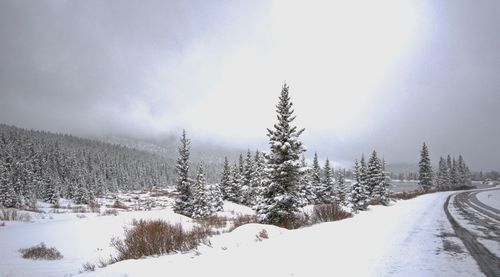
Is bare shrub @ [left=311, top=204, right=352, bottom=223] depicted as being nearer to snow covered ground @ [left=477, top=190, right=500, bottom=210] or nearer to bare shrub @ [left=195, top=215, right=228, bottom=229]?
bare shrub @ [left=195, top=215, right=228, bottom=229]

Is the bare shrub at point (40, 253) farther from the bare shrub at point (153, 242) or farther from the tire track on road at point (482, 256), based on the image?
A: the tire track on road at point (482, 256)

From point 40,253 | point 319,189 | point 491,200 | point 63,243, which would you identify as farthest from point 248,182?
point 40,253

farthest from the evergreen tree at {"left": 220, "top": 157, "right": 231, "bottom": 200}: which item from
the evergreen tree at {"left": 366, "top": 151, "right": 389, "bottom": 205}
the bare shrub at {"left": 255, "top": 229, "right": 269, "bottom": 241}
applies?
the bare shrub at {"left": 255, "top": 229, "right": 269, "bottom": 241}

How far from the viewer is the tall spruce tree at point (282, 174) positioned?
45.5 ft

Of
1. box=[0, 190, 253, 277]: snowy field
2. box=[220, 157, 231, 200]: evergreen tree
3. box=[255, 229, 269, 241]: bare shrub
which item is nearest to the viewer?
box=[255, 229, 269, 241]: bare shrub

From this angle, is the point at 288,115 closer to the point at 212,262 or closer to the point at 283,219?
the point at 283,219

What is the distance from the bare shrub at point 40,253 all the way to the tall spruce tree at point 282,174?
29.3 feet

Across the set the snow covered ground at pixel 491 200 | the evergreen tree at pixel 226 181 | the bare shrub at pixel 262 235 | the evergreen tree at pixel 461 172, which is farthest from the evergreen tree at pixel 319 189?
the evergreen tree at pixel 461 172

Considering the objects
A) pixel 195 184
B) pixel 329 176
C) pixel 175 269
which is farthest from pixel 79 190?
pixel 175 269

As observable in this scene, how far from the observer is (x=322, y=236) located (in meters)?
6.95

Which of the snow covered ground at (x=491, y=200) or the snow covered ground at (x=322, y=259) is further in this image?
the snow covered ground at (x=491, y=200)

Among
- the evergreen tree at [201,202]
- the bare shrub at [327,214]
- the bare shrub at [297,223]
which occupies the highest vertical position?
the bare shrub at [327,214]

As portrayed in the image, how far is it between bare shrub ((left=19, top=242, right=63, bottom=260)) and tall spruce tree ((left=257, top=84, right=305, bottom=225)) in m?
8.93

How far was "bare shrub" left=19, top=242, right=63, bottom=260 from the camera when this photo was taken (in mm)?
8906
